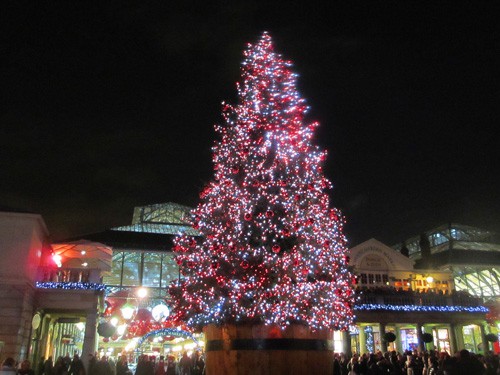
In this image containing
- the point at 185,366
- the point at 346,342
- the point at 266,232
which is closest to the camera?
the point at 266,232

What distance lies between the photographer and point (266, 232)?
40.7 ft

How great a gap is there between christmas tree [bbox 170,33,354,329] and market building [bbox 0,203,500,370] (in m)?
3.44

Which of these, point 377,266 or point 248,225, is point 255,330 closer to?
point 248,225

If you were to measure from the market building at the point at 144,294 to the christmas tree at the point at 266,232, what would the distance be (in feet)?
11.3

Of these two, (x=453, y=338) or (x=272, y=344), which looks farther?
(x=453, y=338)

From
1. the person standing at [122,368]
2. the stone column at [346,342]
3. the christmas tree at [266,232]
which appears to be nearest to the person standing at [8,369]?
the christmas tree at [266,232]

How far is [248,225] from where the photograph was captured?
12.4 meters

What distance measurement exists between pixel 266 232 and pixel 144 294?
2004 centimetres

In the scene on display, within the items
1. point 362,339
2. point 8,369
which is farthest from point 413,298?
point 8,369

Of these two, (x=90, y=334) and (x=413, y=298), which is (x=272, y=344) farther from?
(x=413, y=298)

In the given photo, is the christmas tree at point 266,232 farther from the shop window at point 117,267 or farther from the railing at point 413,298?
the shop window at point 117,267

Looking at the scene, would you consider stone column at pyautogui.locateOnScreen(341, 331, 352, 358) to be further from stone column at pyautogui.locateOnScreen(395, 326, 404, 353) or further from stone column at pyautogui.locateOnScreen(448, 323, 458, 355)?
stone column at pyautogui.locateOnScreen(448, 323, 458, 355)

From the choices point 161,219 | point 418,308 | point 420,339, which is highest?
point 161,219

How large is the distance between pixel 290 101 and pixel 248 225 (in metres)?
4.51
